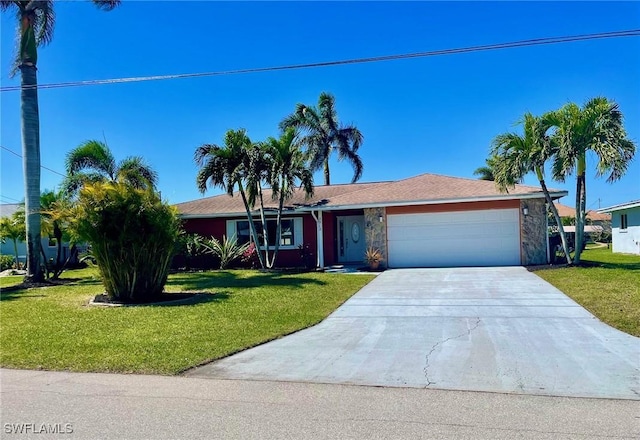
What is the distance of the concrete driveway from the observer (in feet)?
16.9

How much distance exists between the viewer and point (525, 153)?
50.9 feet

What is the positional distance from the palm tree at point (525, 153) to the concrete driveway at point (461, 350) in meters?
6.01

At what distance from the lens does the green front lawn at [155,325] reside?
6379mm

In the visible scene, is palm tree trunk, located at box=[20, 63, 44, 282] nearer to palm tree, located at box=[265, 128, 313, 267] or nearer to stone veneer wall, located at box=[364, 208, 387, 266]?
palm tree, located at box=[265, 128, 313, 267]

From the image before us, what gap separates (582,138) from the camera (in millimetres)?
14758

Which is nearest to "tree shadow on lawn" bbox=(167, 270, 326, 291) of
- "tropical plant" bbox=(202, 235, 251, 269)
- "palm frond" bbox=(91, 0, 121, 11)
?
"tropical plant" bbox=(202, 235, 251, 269)

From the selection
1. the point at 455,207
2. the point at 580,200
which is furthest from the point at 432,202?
the point at 580,200

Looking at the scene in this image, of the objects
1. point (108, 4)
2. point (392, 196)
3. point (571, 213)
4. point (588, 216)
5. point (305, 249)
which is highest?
point (108, 4)

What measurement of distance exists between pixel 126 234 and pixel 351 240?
11571 mm

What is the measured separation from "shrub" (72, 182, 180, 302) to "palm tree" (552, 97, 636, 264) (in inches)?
469

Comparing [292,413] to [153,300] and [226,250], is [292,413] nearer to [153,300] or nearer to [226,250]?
[153,300]

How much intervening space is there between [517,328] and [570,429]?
13.4ft

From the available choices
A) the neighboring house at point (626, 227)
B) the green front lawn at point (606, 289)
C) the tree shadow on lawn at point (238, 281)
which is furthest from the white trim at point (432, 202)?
the neighboring house at point (626, 227)

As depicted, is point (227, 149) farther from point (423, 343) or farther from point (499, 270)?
point (423, 343)
